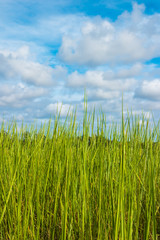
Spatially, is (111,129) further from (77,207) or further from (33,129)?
(33,129)

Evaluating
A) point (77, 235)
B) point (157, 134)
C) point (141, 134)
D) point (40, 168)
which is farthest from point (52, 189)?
point (157, 134)

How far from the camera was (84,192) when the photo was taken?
4.47 ft

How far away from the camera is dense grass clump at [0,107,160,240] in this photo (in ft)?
4.39

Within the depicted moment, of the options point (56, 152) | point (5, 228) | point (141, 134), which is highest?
point (141, 134)

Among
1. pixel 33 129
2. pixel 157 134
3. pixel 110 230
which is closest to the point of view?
pixel 110 230

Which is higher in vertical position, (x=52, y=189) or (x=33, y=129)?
(x=33, y=129)

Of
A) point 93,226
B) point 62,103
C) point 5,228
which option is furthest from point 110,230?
point 62,103

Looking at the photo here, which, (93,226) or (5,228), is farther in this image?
(5,228)

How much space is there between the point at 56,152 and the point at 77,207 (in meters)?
0.45

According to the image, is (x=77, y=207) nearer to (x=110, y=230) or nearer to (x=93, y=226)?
(x=93, y=226)

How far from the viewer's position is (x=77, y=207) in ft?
5.58

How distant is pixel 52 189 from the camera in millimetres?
1902

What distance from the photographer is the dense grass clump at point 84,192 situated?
1.34 m

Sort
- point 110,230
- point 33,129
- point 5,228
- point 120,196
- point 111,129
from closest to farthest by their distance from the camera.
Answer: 1. point 120,196
2. point 110,230
3. point 5,228
4. point 111,129
5. point 33,129
